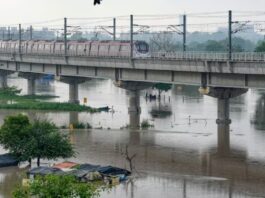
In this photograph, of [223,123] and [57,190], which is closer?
[57,190]

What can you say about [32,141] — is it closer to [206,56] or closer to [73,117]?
[206,56]

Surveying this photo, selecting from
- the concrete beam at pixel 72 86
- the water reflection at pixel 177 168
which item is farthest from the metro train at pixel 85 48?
the water reflection at pixel 177 168

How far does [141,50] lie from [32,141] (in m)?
33.8

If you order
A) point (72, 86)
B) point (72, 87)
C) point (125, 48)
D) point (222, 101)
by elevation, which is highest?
point (125, 48)

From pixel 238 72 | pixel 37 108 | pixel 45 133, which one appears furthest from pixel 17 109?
pixel 45 133

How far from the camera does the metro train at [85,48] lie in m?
74.8

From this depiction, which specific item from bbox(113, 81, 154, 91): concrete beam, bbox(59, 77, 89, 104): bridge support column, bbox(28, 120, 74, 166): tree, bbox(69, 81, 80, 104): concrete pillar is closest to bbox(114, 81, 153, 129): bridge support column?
bbox(113, 81, 154, 91): concrete beam

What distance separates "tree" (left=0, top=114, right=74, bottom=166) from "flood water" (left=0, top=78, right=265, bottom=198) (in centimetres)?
144

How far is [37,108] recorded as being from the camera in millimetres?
77125

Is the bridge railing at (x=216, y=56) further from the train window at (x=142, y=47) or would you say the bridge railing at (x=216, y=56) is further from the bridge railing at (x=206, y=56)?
the train window at (x=142, y=47)

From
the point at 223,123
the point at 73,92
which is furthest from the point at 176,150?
the point at 73,92

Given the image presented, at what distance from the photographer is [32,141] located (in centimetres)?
4191

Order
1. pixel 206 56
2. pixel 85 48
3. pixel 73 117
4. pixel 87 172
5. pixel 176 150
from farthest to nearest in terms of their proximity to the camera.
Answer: pixel 85 48 < pixel 73 117 < pixel 206 56 < pixel 176 150 < pixel 87 172

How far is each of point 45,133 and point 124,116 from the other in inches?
1183
